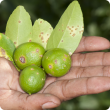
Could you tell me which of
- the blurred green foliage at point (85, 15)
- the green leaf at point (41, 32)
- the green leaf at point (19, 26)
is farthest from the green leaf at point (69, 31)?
the blurred green foliage at point (85, 15)

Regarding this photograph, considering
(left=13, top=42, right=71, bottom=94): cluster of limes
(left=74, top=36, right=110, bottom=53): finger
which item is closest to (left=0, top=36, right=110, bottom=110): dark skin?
(left=74, top=36, right=110, bottom=53): finger

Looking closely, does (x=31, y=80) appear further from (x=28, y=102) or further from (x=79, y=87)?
(x=79, y=87)

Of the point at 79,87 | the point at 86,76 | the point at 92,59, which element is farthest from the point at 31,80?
the point at 92,59

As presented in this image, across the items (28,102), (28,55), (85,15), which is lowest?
(28,102)

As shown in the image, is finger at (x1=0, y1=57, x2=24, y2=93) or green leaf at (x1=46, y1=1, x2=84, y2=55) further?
green leaf at (x1=46, y1=1, x2=84, y2=55)

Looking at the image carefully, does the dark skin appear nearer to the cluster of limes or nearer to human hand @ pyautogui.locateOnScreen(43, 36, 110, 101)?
human hand @ pyautogui.locateOnScreen(43, 36, 110, 101)

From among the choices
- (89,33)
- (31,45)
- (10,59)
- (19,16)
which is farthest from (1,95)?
(89,33)

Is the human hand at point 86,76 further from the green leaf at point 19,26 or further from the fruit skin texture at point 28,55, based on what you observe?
the green leaf at point 19,26
